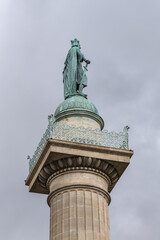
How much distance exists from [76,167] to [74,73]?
6.27m

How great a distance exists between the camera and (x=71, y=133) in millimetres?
24484

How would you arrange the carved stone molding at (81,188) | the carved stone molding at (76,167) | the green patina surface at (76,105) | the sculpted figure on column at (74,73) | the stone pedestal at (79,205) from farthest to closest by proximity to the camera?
the sculpted figure on column at (74,73)
the green patina surface at (76,105)
the carved stone molding at (76,167)
the carved stone molding at (81,188)
the stone pedestal at (79,205)

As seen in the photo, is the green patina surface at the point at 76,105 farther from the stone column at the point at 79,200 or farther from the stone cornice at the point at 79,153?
the stone column at the point at 79,200

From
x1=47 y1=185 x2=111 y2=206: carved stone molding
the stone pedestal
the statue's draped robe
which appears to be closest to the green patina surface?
the statue's draped robe

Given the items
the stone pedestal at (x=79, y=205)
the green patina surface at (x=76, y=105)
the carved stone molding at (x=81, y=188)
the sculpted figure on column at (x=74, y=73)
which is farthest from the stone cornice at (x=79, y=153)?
the sculpted figure on column at (x=74, y=73)

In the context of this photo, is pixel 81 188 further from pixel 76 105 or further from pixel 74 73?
pixel 74 73

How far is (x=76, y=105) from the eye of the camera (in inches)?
1033

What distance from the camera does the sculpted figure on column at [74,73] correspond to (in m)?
28.2

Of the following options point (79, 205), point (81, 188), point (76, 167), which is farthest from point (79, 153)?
point (79, 205)

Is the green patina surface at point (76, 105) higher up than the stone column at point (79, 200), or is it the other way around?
the green patina surface at point (76, 105)

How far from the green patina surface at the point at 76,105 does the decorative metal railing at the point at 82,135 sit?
1.53m

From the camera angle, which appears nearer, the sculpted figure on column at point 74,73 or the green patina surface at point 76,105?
the green patina surface at point 76,105

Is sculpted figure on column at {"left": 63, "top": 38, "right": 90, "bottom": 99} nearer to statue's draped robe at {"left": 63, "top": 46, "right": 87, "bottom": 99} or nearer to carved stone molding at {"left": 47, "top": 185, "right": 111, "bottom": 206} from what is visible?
statue's draped robe at {"left": 63, "top": 46, "right": 87, "bottom": 99}

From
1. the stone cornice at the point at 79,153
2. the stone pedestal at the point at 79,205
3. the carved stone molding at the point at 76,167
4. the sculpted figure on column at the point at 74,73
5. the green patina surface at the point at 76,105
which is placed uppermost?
the sculpted figure on column at the point at 74,73
